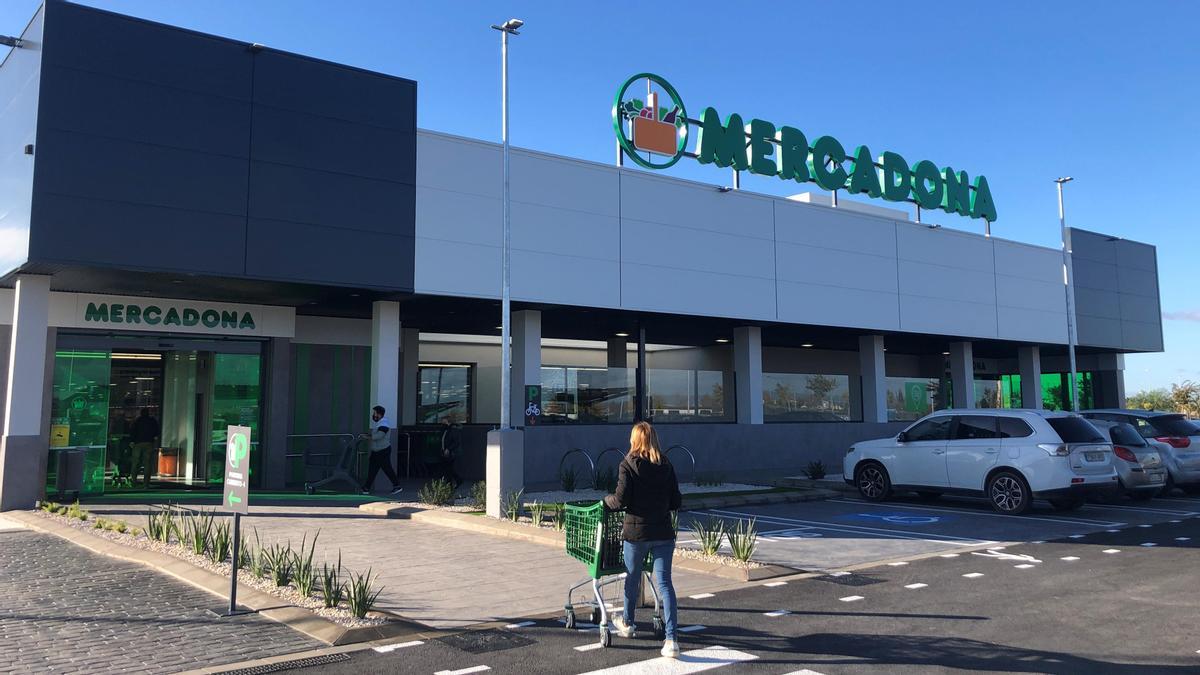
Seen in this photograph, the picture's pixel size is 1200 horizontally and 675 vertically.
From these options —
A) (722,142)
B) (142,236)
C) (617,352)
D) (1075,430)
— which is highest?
(722,142)

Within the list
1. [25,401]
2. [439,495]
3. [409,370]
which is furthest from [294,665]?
[409,370]

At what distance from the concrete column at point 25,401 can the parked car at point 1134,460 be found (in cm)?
1887

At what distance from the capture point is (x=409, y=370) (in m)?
23.4

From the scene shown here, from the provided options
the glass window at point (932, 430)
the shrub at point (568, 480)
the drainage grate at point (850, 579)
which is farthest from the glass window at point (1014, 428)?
the shrub at point (568, 480)

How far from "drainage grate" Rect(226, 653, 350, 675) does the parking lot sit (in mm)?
5633

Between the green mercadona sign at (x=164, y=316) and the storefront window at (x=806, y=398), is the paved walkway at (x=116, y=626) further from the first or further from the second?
the storefront window at (x=806, y=398)

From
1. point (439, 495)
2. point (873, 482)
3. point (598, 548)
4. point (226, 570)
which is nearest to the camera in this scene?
point (598, 548)

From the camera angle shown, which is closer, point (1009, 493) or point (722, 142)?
point (1009, 493)

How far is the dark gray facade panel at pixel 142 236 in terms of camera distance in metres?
13.7

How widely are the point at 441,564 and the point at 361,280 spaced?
24.7 feet

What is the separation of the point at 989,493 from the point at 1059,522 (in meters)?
1.33

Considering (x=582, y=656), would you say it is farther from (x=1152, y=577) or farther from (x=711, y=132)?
(x=711, y=132)

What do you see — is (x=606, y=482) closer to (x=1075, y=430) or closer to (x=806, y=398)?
(x=1075, y=430)

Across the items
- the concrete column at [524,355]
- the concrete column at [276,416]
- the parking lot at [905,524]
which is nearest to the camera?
the parking lot at [905,524]
